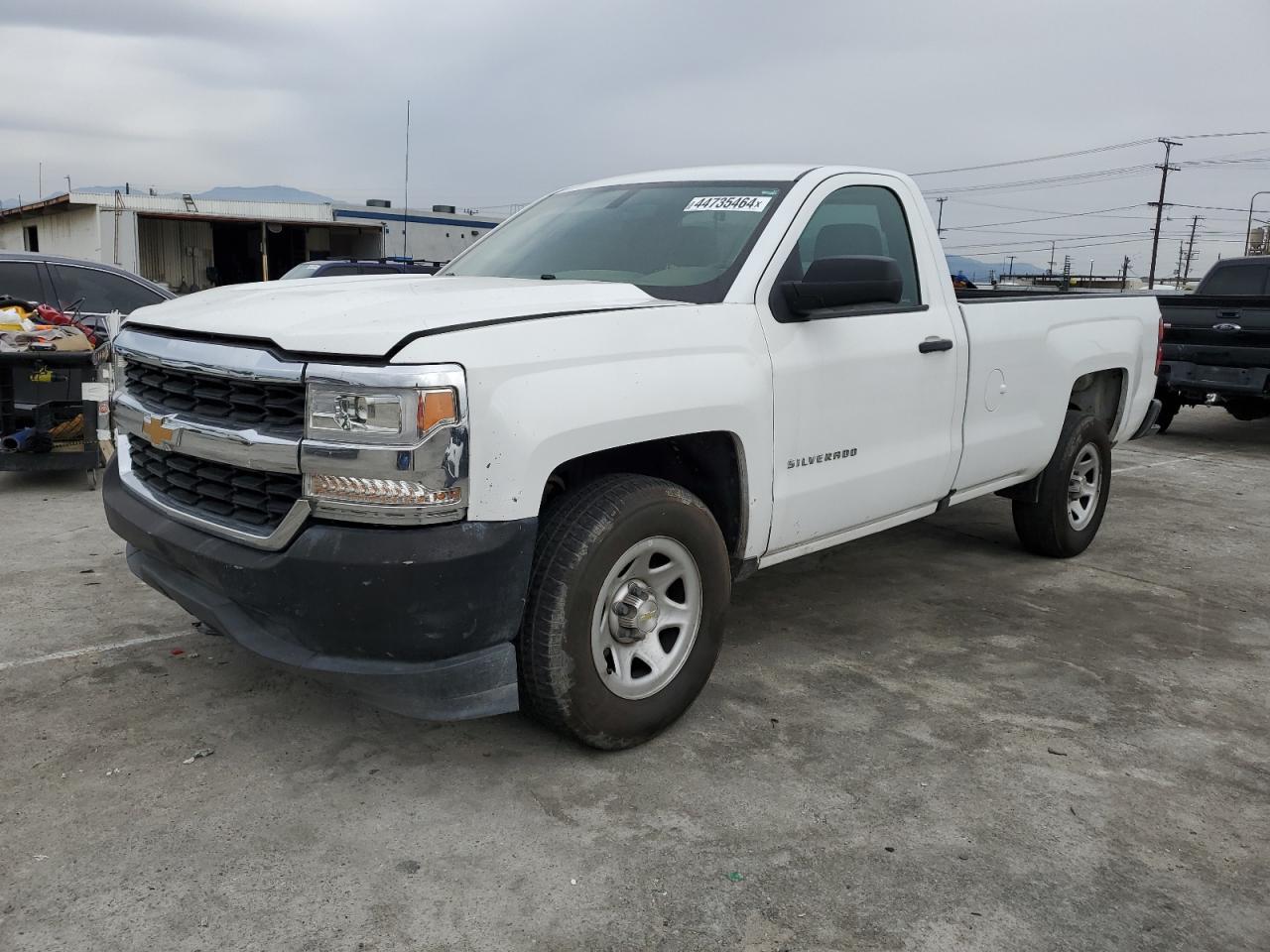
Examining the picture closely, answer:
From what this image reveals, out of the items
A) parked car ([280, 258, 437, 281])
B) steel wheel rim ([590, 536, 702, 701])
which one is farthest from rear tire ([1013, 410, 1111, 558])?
parked car ([280, 258, 437, 281])

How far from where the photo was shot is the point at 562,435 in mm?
2861

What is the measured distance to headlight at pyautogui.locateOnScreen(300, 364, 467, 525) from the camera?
2.62 meters

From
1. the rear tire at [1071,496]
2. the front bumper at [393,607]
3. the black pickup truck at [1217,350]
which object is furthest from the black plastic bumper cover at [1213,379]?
the front bumper at [393,607]

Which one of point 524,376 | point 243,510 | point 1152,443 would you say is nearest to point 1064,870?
point 524,376

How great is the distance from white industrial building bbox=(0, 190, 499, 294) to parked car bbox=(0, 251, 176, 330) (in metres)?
18.6

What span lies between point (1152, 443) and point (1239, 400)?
3.57 feet

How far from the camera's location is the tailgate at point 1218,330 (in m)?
9.77

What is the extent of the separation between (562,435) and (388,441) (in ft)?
1.58

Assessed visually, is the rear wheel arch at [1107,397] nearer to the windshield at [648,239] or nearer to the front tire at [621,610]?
the windshield at [648,239]

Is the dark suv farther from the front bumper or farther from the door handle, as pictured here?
the door handle

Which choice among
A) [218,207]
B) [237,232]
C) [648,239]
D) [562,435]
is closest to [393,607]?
[562,435]

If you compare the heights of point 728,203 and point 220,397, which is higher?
point 728,203

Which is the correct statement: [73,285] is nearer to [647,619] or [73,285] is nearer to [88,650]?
[88,650]

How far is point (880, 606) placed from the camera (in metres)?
4.95
